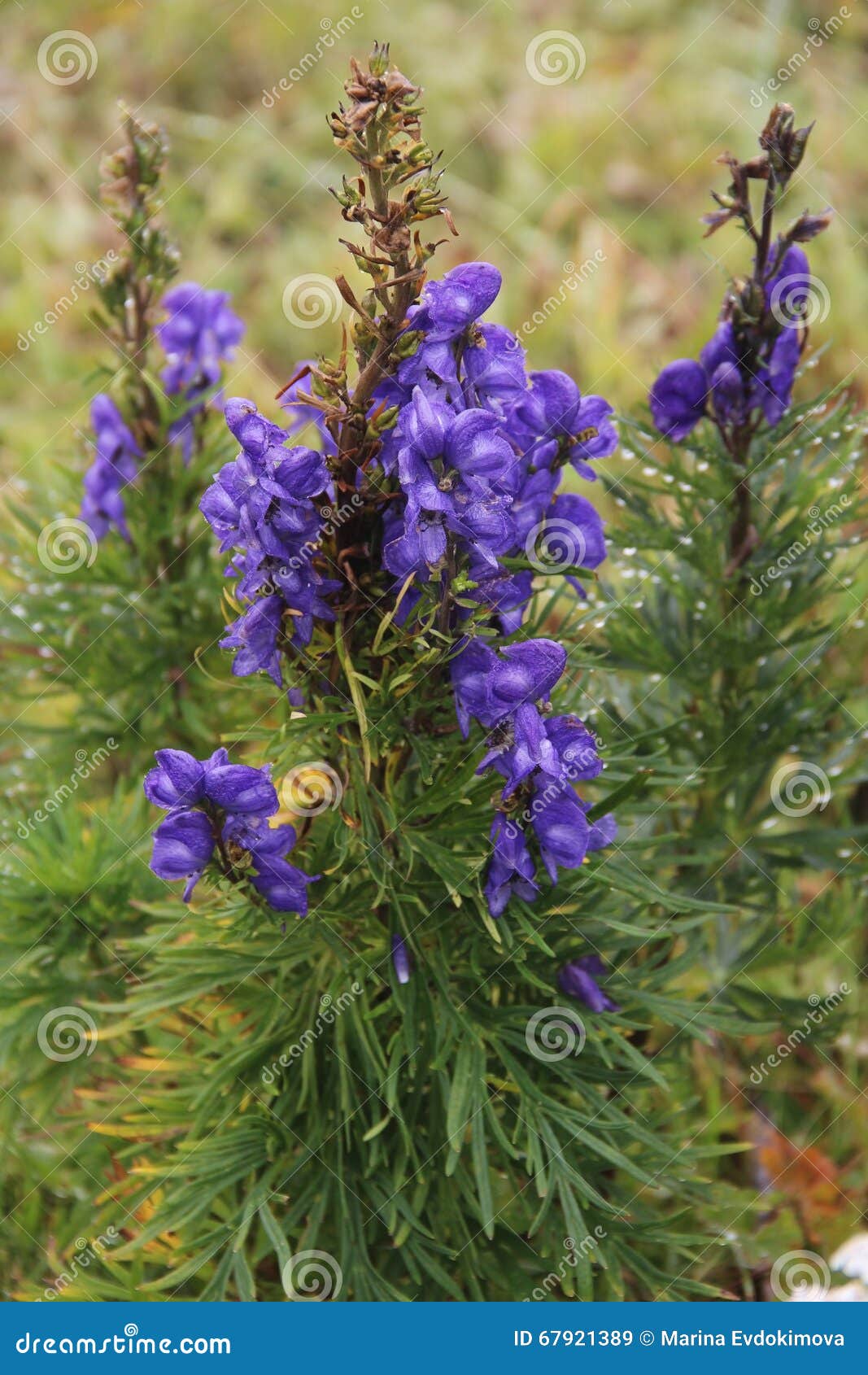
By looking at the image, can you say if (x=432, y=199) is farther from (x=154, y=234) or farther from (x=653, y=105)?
(x=653, y=105)

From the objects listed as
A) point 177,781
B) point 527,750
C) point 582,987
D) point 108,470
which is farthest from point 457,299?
point 108,470

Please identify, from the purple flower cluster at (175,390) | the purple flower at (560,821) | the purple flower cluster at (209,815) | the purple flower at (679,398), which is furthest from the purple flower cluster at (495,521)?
the purple flower cluster at (175,390)

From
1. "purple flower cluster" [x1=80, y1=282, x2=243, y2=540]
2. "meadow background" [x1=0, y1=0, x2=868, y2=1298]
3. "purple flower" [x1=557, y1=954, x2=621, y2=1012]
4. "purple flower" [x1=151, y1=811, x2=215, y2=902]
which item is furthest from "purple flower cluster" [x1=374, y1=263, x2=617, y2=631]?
"meadow background" [x1=0, y1=0, x2=868, y2=1298]

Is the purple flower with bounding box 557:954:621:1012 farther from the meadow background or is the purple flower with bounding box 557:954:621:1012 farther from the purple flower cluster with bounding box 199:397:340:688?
the meadow background

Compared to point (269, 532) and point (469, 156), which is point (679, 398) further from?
point (469, 156)

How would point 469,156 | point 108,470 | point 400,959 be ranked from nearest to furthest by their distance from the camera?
point 400,959
point 108,470
point 469,156
